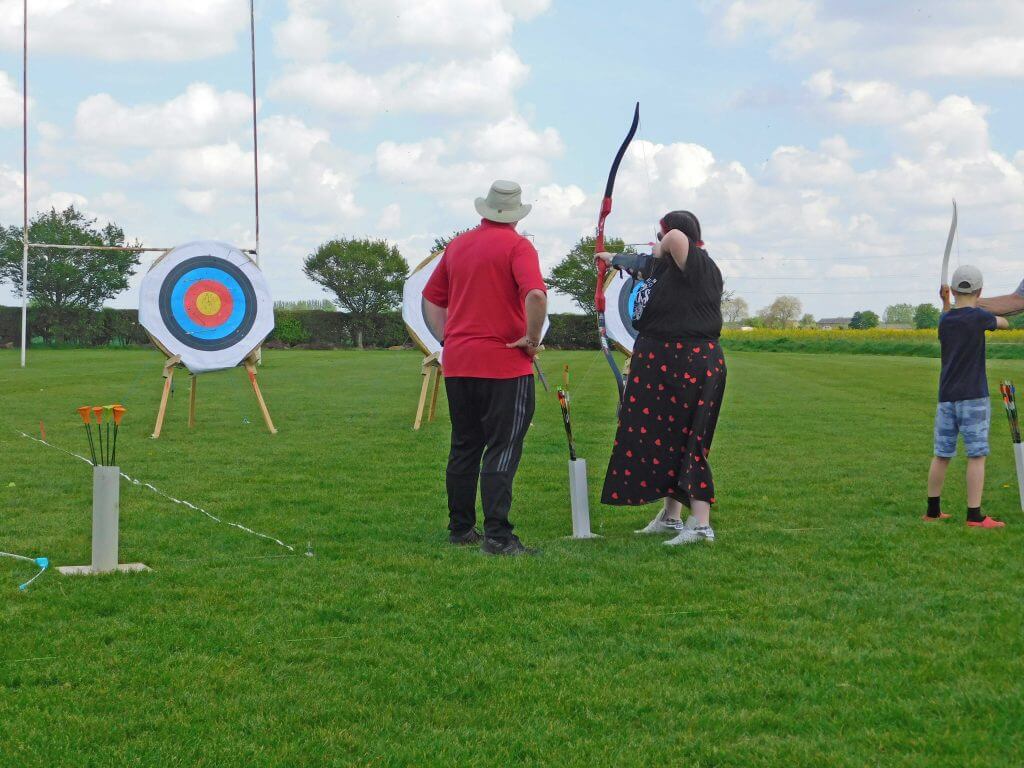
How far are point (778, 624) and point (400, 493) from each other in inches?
152

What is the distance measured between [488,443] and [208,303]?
7.25 meters

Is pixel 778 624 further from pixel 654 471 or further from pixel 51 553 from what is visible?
pixel 51 553

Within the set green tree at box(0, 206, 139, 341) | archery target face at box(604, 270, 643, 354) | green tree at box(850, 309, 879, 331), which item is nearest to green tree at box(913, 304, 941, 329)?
green tree at box(850, 309, 879, 331)

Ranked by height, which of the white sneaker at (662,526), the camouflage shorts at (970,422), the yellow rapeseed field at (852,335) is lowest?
the white sneaker at (662,526)

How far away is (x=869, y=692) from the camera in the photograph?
Answer: 3.46m

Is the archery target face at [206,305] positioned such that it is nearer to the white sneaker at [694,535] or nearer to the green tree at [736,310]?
the white sneaker at [694,535]

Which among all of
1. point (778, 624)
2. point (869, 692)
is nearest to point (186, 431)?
point (778, 624)

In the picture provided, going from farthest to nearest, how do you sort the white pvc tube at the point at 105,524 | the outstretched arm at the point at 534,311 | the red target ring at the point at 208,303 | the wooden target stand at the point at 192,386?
the red target ring at the point at 208,303 < the wooden target stand at the point at 192,386 < the outstretched arm at the point at 534,311 < the white pvc tube at the point at 105,524

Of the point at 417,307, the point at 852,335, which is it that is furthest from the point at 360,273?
the point at 417,307

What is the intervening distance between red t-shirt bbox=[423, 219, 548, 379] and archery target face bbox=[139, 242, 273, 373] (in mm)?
6630

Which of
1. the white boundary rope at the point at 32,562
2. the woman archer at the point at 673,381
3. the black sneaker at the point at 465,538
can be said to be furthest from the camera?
the black sneaker at the point at 465,538

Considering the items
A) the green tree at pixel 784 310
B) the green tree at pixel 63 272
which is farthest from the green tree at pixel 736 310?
the green tree at pixel 63 272

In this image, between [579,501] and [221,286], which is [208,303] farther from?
[579,501]

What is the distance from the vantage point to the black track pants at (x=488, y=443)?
566 centimetres
